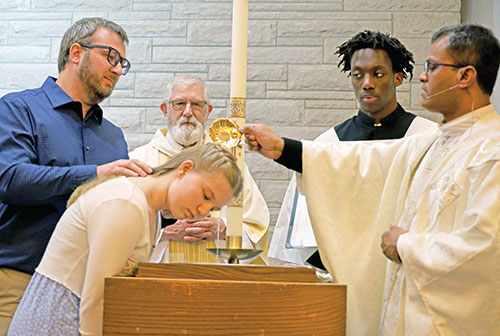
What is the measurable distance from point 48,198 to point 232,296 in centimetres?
111

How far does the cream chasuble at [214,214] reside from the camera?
3551 millimetres

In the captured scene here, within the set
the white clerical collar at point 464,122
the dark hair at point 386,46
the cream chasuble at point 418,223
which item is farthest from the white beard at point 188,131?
the white clerical collar at point 464,122

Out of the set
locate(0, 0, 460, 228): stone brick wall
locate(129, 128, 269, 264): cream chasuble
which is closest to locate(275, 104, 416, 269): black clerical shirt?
locate(129, 128, 269, 264): cream chasuble

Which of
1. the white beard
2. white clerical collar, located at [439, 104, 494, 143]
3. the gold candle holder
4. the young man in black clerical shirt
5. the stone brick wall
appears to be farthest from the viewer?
the stone brick wall

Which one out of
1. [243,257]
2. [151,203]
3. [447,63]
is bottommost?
[243,257]

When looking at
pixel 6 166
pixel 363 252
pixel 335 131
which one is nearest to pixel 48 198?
pixel 6 166

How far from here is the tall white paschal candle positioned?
2.37 m

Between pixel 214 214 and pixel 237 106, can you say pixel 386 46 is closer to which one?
pixel 214 214

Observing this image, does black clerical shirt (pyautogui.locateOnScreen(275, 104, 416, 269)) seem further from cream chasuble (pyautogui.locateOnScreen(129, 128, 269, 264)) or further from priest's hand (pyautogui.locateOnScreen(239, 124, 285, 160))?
priest's hand (pyautogui.locateOnScreen(239, 124, 285, 160))

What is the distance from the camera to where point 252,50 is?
492 centimetres

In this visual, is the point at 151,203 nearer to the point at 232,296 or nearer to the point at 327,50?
the point at 232,296

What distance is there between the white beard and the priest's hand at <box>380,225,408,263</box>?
1.76 metres

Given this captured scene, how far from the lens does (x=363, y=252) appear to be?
279cm

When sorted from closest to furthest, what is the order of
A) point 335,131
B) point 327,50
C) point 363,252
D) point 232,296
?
point 232,296
point 363,252
point 335,131
point 327,50
